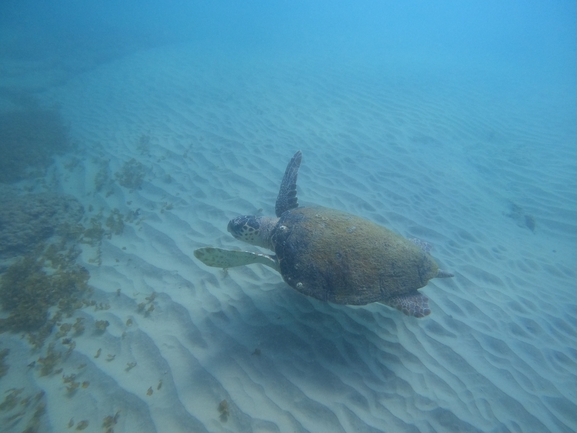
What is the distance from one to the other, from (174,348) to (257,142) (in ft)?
22.4

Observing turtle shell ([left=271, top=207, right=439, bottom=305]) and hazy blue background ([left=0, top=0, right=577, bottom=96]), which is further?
hazy blue background ([left=0, top=0, right=577, bottom=96])

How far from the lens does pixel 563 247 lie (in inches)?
245

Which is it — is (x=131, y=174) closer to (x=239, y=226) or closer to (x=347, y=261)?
(x=239, y=226)

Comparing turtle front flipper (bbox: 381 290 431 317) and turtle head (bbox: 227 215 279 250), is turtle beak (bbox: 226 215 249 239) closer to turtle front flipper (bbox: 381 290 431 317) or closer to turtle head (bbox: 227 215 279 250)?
turtle head (bbox: 227 215 279 250)

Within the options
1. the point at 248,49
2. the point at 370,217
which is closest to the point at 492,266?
the point at 370,217

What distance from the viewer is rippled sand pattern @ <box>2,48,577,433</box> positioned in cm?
296

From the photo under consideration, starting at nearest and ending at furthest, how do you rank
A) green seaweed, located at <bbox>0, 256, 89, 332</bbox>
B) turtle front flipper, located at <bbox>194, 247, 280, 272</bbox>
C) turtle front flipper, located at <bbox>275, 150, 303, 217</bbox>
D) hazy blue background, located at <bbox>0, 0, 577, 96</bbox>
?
turtle front flipper, located at <bbox>194, 247, 280, 272</bbox>, green seaweed, located at <bbox>0, 256, 89, 332</bbox>, turtle front flipper, located at <bbox>275, 150, 303, 217</bbox>, hazy blue background, located at <bbox>0, 0, 577, 96</bbox>

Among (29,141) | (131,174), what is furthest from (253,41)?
(131,174)

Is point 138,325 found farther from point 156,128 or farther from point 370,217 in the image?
point 156,128

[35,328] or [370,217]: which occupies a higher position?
[370,217]

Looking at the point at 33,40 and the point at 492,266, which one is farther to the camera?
the point at 33,40

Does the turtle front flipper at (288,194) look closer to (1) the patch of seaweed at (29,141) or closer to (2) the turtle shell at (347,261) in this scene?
(2) the turtle shell at (347,261)

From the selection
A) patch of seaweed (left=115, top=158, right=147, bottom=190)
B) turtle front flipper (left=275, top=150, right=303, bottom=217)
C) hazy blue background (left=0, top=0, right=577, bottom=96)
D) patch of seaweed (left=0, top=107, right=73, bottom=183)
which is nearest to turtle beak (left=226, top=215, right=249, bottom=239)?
turtle front flipper (left=275, top=150, right=303, bottom=217)

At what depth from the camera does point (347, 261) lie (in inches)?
117
